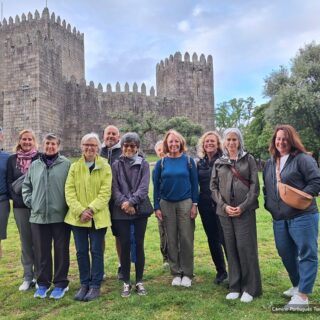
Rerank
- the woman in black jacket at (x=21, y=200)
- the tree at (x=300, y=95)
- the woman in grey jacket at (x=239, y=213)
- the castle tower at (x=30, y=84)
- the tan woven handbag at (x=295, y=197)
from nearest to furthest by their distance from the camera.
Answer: the tan woven handbag at (x=295, y=197) → the woman in grey jacket at (x=239, y=213) → the woman in black jacket at (x=21, y=200) → the tree at (x=300, y=95) → the castle tower at (x=30, y=84)

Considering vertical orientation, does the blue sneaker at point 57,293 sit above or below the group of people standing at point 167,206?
below

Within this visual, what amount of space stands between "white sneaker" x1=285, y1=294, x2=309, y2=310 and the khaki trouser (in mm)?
1311

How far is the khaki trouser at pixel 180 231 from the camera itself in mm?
4926

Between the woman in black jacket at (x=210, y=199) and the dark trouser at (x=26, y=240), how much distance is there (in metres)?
2.17

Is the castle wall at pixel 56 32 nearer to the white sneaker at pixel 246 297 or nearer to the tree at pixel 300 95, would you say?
the tree at pixel 300 95

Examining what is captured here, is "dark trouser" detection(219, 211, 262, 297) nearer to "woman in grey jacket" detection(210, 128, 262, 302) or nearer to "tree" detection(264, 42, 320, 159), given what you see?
"woman in grey jacket" detection(210, 128, 262, 302)

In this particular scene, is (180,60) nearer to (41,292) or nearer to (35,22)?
(35,22)

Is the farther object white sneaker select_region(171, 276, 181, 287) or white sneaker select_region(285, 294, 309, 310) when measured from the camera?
white sneaker select_region(171, 276, 181, 287)

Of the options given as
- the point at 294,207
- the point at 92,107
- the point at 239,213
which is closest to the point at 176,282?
the point at 239,213

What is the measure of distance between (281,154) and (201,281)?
1.98 m

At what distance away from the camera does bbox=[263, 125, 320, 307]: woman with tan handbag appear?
412 centimetres

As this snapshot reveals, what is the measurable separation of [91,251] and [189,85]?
33.3 metres

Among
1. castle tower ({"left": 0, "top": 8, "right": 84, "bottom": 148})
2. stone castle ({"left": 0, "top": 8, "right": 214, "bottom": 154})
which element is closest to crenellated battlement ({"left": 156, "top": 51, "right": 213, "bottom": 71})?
stone castle ({"left": 0, "top": 8, "right": 214, "bottom": 154})

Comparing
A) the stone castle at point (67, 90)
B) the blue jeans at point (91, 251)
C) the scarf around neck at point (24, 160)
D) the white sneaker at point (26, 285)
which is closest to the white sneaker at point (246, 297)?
the blue jeans at point (91, 251)
